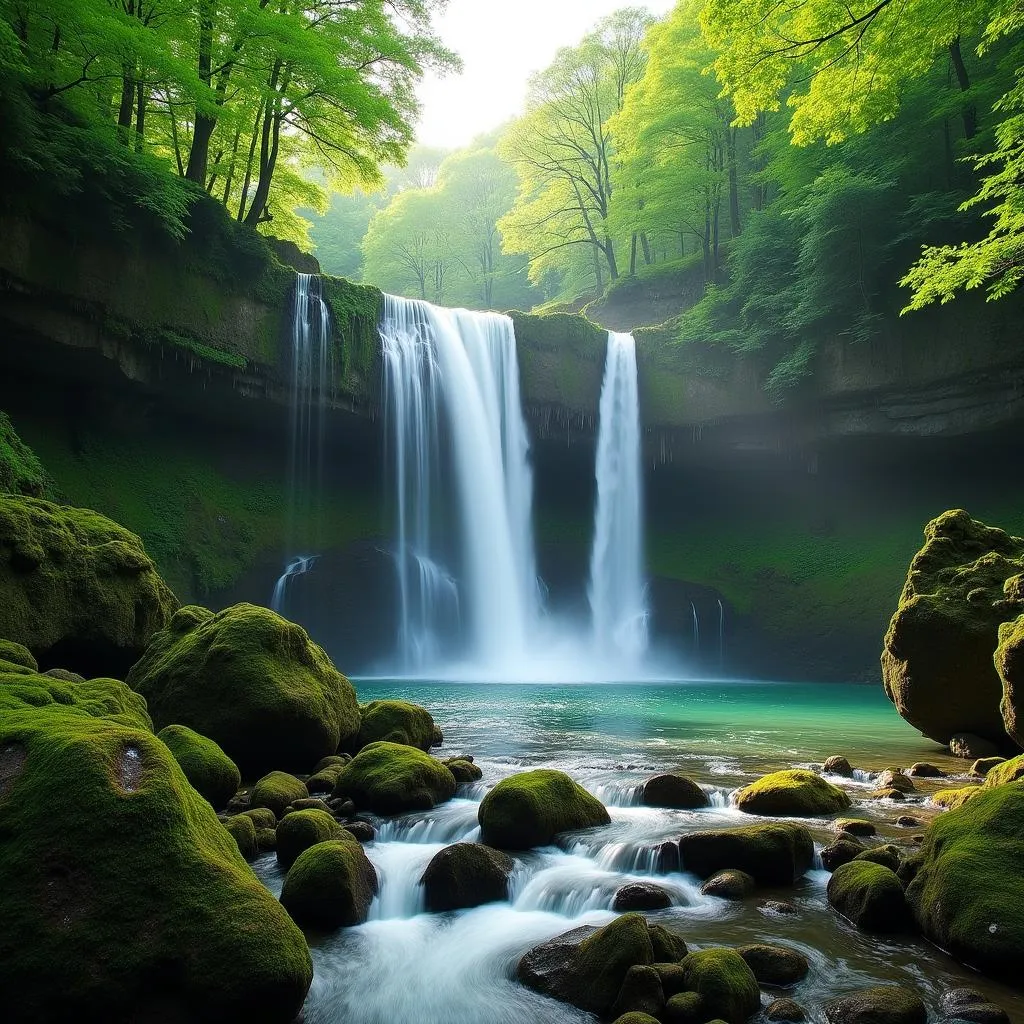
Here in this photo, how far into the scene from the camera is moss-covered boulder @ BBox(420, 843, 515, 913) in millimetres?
4457

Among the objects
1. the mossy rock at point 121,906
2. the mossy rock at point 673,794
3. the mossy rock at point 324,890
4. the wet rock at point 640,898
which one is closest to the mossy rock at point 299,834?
A: the mossy rock at point 324,890

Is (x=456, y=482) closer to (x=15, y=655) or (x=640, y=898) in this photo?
(x=15, y=655)

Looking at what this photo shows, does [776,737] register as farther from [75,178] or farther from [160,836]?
[75,178]

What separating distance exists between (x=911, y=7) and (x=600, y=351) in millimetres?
16694

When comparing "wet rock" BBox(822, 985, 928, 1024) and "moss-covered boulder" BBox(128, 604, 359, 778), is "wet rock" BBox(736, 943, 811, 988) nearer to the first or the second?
"wet rock" BBox(822, 985, 928, 1024)

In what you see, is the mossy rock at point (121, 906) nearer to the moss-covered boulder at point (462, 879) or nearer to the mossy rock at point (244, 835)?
the moss-covered boulder at point (462, 879)

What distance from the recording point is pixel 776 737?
416 inches

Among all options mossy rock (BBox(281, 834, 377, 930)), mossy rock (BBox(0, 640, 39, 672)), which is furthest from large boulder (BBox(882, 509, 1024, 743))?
mossy rock (BBox(0, 640, 39, 672))

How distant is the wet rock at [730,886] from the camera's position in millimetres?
4410

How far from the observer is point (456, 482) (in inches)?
878

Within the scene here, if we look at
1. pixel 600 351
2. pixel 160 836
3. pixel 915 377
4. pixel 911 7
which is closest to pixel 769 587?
pixel 915 377

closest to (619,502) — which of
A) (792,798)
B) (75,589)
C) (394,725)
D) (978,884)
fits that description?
A: (394,725)

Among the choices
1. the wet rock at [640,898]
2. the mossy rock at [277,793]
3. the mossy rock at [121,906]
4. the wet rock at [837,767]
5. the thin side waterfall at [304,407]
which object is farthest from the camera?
the thin side waterfall at [304,407]

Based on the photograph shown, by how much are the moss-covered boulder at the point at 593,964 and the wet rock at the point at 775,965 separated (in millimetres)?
542
